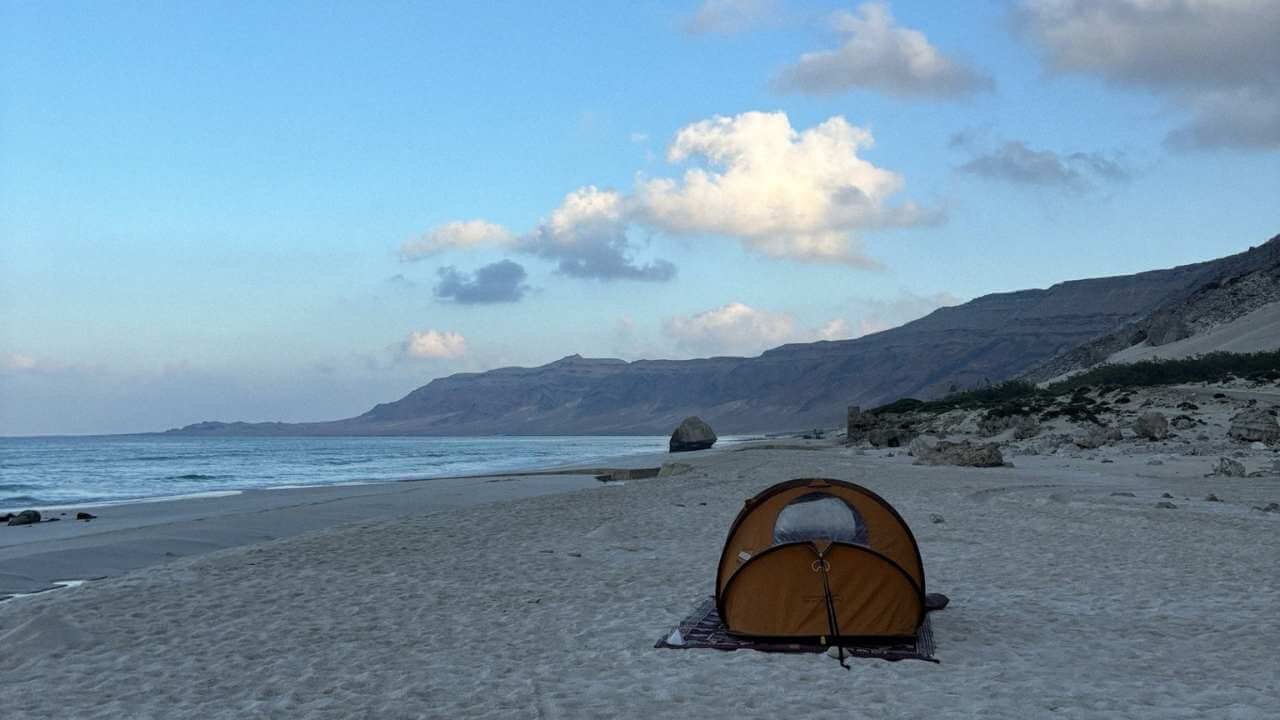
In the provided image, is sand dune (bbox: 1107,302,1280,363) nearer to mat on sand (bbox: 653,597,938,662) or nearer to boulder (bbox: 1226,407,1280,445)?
boulder (bbox: 1226,407,1280,445)

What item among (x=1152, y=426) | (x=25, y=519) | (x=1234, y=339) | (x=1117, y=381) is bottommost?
(x=25, y=519)

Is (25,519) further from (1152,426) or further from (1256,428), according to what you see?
(1256,428)

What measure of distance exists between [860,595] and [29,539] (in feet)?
53.7

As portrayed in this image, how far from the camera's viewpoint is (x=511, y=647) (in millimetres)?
8594

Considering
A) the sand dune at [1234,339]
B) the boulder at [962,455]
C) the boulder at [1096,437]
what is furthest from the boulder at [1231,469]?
the sand dune at [1234,339]

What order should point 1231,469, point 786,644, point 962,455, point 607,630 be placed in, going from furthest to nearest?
point 962,455 → point 1231,469 → point 607,630 → point 786,644

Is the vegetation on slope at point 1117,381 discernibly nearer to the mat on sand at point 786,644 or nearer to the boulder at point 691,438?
the boulder at point 691,438

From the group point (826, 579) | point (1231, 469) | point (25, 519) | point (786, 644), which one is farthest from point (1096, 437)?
point (25, 519)

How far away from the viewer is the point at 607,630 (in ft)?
30.0

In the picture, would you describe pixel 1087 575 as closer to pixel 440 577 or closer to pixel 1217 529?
pixel 1217 529

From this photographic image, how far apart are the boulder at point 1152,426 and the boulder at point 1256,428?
6.34 ft

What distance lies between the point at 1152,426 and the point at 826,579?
27044 mm

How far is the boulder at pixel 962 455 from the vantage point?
91.0 feet

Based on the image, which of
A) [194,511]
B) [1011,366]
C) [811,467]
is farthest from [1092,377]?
[1011,366]
